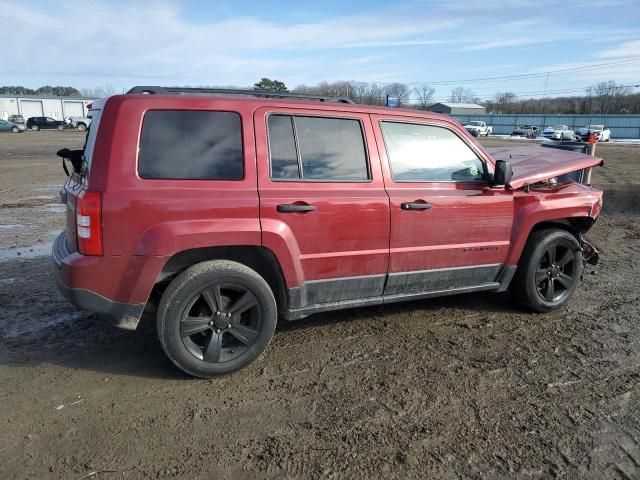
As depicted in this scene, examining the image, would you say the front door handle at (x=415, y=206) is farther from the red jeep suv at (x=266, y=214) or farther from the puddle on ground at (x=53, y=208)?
the puddle on ground at (x=53, y=208)

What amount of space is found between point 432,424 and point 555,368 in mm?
1304

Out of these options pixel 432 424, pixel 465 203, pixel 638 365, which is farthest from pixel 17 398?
pixel 638 365

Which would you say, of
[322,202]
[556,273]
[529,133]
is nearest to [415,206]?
[322,202]

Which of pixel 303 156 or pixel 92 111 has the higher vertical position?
pixel 92 111

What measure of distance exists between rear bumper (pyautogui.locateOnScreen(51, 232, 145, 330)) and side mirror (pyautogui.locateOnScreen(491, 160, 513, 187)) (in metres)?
2.98

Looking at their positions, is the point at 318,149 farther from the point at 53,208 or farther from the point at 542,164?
the point at 53,208

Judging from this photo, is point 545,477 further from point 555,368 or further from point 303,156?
point 303,156

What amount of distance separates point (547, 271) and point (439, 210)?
1.49 m

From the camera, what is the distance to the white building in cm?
7319

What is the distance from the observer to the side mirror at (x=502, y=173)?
13.4 feet

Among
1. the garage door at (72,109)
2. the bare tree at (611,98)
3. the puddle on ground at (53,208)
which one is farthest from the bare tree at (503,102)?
the puddle on ground at (53,208)

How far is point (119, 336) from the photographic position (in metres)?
4.12

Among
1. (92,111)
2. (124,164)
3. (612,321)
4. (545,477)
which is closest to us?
(545,477)

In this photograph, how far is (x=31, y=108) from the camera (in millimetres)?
76625
